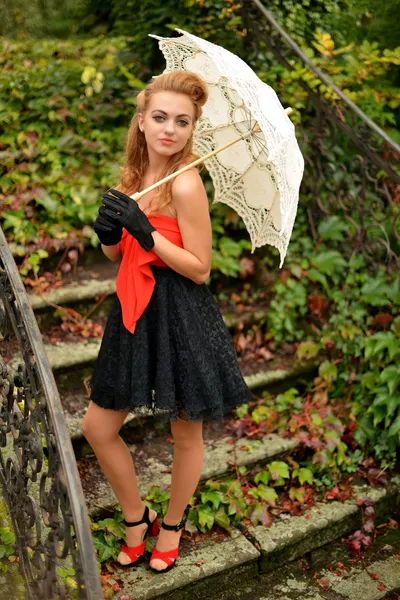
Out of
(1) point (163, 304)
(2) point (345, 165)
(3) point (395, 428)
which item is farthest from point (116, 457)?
(2) point (345, 165)

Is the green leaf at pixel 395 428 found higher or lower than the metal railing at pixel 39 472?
lower

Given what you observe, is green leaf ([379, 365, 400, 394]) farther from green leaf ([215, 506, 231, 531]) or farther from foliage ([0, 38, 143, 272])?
foliage ([0, 38, 143, 272])

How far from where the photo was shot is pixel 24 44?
5930mm

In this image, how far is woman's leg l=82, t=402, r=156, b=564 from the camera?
291cm

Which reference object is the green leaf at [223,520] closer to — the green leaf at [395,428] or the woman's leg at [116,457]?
the woman's leg at [116,457]

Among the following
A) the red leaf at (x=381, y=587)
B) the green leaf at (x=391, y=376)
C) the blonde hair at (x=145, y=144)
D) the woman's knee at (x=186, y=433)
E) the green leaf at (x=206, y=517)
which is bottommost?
the red leaf at (x=381, y=587)

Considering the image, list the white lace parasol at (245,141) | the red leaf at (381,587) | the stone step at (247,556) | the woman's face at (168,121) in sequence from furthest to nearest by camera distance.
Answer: the red leaf at (381,587)
the stone step at (247,556)
the woman's face at (168,121)
the white lace parasol at (245,141)

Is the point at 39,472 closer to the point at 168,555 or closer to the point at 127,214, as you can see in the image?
the point at 168,555

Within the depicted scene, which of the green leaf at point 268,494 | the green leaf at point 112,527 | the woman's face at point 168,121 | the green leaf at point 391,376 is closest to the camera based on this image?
the woman's face at point 168,121

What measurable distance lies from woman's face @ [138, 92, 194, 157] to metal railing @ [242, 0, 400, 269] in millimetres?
1844

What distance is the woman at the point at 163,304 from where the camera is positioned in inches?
104

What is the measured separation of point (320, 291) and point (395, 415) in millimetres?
1010

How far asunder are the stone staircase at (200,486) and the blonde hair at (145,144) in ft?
4.83

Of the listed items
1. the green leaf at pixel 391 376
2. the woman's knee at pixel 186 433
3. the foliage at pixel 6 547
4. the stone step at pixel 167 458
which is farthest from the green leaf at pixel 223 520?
the green leaf at pixel 391 376
